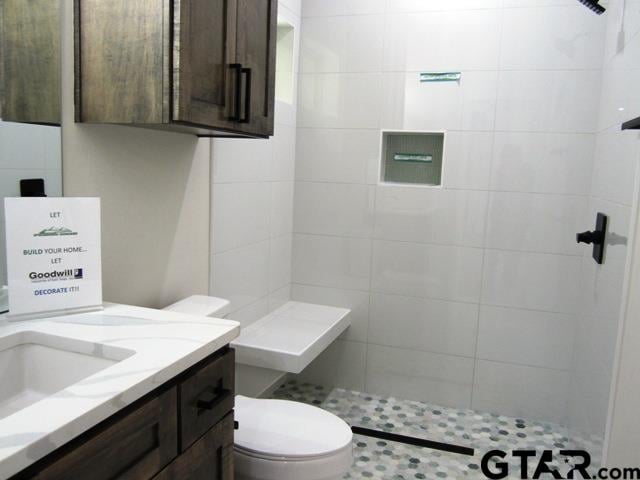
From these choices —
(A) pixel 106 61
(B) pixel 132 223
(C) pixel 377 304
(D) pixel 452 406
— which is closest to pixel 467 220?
(C) pixel 377 304

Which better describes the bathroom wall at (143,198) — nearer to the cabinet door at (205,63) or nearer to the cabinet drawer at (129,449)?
the cabinet door at (205,63)

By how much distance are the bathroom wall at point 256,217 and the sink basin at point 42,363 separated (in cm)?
108

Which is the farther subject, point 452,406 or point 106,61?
point 452,406

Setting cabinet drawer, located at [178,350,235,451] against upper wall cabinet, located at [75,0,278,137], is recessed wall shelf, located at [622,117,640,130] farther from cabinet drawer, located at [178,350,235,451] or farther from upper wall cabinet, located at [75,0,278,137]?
cabinet drawer, located at [178,350,235,451]

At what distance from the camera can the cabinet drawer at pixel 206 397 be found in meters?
1.21

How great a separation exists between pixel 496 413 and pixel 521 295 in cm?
69

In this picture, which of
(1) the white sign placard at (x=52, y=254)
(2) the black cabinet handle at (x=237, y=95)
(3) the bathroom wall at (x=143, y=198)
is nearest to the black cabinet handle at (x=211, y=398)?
(1) the white sign placard at (x=52, y=254)

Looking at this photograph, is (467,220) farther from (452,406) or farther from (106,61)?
(106,61)

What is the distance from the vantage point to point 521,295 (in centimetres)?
283

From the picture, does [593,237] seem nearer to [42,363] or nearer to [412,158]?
[412,158]

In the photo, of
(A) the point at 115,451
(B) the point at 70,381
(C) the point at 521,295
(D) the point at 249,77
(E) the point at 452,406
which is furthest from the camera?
(E) the point at 452,406

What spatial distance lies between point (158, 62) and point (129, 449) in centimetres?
96

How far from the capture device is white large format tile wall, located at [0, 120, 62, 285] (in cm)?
137

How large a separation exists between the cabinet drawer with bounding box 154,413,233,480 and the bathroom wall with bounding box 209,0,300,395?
1004 mm
